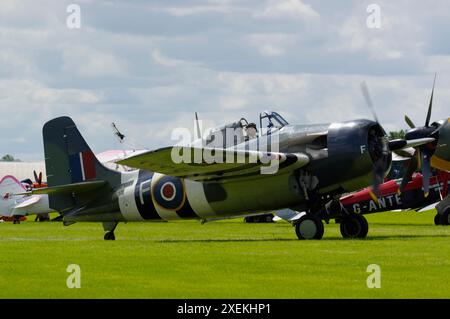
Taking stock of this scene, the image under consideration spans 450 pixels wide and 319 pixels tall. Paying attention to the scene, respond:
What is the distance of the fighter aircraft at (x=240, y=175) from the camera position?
898 inches

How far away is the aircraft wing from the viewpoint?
72.4 ft

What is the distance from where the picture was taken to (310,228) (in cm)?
2375

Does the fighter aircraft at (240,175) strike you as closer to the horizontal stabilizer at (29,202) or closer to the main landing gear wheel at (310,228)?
the main landing gear wheel at (310,228)

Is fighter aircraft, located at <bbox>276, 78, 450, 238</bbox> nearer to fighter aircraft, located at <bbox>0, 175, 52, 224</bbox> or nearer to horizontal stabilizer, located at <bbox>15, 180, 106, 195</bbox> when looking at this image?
horizontal stabilizer, located at <bbox>15, 180, 106, 195</bbox>

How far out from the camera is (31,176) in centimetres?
12200

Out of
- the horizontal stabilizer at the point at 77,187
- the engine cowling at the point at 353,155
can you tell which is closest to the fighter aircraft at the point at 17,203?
the horizontal stabilizer at the point at 77,187

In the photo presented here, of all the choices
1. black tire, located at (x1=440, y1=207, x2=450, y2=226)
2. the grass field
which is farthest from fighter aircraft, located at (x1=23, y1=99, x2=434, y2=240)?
black tire, located at (x1=440, y1=207, x2=450, y2=226)

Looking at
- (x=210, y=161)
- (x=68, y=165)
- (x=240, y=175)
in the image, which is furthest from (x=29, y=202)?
(x=210, y=161)

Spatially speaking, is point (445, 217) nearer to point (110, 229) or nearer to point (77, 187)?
point (110, 229)

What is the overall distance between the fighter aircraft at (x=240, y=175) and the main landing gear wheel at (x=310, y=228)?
0.03 m

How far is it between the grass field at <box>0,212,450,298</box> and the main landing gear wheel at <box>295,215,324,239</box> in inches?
25.3

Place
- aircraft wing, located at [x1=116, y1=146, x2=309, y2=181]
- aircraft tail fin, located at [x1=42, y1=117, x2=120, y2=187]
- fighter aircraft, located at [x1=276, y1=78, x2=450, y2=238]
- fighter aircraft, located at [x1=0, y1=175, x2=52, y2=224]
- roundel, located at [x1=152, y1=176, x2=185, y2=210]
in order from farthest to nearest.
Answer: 1. fighter aircraft, located at [x1=0, y1=175, x2=52, y2=224]
2. aircraft tail fin, located at [x1=42, y1=117, x2=120, y2=187]
3. roundel, located at [x1=152, y1=176, x2=185, y2=210]
4. fighter aircraft, located at [x1=276, y1=78, x2=450, y2=238]
5. aircraft wing, located at [x1=116, y1=146, x2=309, y2=181]
